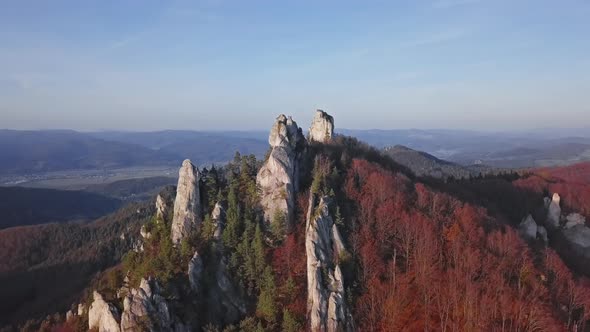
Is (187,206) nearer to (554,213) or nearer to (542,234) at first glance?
(542,234)

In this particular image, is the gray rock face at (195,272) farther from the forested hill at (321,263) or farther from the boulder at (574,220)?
the boulder at (574,220)

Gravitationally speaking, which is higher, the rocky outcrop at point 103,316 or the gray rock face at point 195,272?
the gray rock face at point 195,272

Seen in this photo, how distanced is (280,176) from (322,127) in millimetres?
27169

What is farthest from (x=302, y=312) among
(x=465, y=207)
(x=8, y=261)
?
(x=8, y=261)

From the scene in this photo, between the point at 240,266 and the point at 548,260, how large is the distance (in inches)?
1316

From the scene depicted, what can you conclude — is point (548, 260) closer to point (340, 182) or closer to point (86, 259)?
point (340, 182)

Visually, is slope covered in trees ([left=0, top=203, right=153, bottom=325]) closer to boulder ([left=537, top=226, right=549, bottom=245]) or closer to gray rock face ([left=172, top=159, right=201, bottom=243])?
gray rock face ([left=172, top=159, right=201, bottom=243])

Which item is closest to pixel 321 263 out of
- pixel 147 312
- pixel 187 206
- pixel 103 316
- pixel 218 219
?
pixel 218 219

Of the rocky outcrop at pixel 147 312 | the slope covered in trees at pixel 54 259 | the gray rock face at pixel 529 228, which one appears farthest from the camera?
A: the slope covered in trees at pixel 54 259

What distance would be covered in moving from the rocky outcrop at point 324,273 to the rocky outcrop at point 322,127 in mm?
28310

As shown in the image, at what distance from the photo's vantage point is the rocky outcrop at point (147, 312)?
1533 inches

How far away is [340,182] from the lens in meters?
53.0

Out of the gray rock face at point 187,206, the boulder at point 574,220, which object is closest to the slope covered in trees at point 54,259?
the gray rock face at point 187,206

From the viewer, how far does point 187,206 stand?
50594mm
